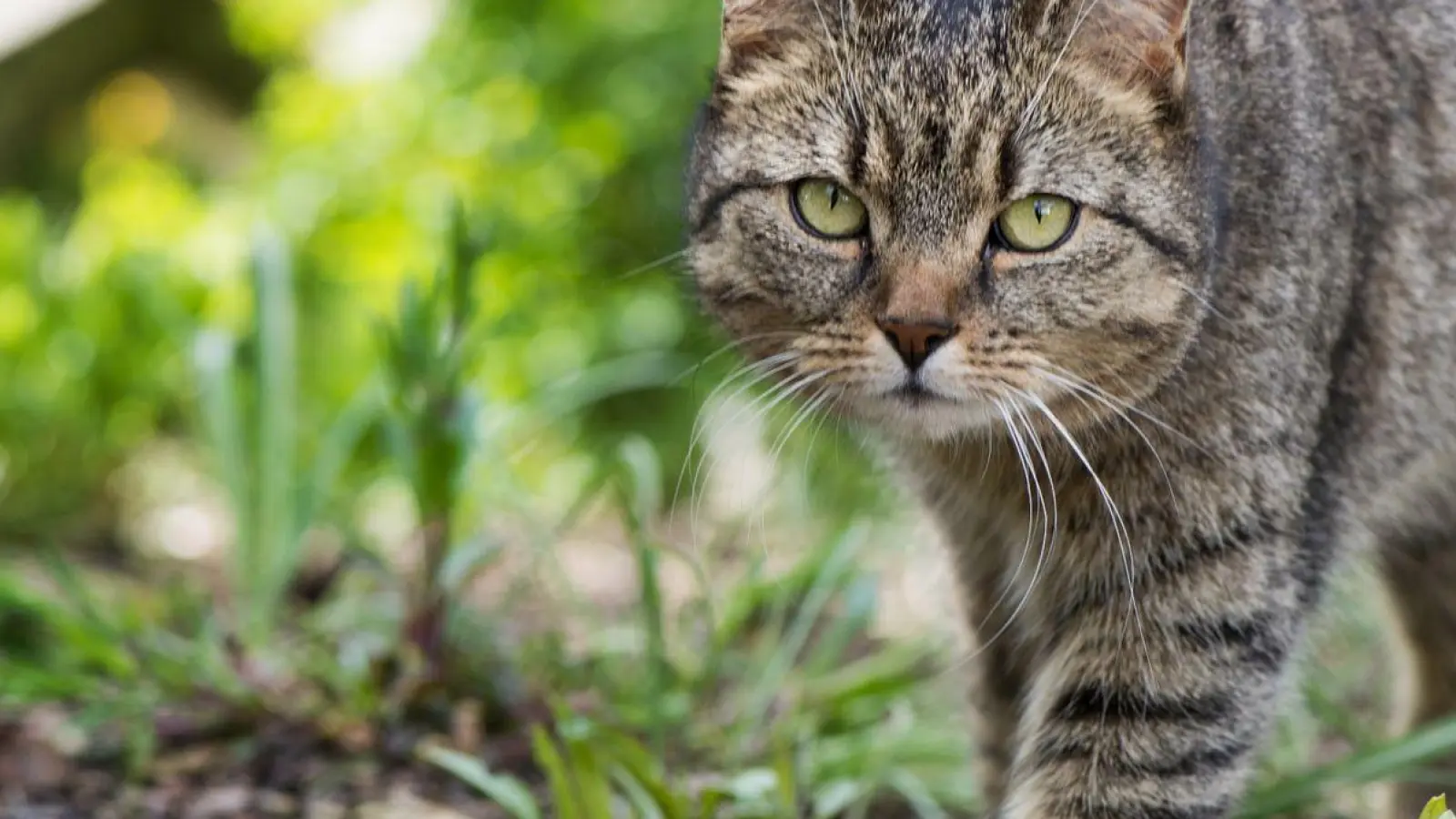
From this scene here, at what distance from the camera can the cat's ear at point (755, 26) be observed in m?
2.32

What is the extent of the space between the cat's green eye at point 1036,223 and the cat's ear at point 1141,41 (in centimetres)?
20

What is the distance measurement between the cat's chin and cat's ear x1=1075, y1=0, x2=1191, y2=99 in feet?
1.58

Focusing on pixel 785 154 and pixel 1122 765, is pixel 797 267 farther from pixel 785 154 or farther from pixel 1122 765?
pixel 1122 765

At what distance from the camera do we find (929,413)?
2154 millimetres

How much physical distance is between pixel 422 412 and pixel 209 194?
310 centimetres

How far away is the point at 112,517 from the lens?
4.19 m

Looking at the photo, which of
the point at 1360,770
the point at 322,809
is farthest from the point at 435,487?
the point at 1360,770

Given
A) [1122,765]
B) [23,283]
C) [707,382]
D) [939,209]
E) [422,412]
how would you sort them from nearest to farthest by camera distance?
1. [939,209]
2. [1122,765]
3. [422,412]
4. [23,283]
5. [707,382]

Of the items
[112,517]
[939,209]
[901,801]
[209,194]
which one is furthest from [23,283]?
[939,209]

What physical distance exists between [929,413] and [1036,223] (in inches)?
11.2

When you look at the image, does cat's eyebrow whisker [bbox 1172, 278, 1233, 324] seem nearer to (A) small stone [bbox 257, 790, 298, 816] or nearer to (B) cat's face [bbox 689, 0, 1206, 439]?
(B) cat's face [bbox 689, 0, 1206, 439]

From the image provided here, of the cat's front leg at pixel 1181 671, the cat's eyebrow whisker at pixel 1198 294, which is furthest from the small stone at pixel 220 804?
the cat's eyebrow whisker at pixel 1198 294

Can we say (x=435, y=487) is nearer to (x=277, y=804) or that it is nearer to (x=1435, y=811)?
(x=277, y=804)

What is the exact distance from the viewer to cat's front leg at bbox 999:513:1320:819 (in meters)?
2.23
